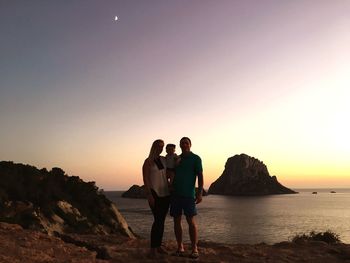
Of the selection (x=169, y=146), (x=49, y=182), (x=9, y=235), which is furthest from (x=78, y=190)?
(x=169, y=146)

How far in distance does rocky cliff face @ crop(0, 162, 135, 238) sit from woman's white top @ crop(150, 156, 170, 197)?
6.58m

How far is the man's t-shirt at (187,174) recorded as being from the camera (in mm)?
8891

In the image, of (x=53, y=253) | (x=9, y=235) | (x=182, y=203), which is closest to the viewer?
(x=53, y=253)

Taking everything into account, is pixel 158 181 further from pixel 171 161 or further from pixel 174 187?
pixel 171 161

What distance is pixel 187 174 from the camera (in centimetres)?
890

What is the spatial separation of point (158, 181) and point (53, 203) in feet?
42.2

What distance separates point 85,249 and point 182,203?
8.38ft

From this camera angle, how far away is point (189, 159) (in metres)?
8.92

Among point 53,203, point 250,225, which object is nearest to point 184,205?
point 53,203

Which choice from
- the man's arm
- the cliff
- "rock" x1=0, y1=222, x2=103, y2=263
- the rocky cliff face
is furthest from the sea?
the man's arm

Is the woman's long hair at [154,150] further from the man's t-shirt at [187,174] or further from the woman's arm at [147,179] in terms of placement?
the man's t-shirt at [187,174]

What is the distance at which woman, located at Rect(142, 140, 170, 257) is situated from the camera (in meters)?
8.84

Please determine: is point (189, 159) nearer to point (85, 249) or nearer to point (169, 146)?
point (169, 146)

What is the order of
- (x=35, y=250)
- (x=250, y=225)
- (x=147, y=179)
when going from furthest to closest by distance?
(x=250, y=225)
(x=147, y=179)
(x=35, y=250)
